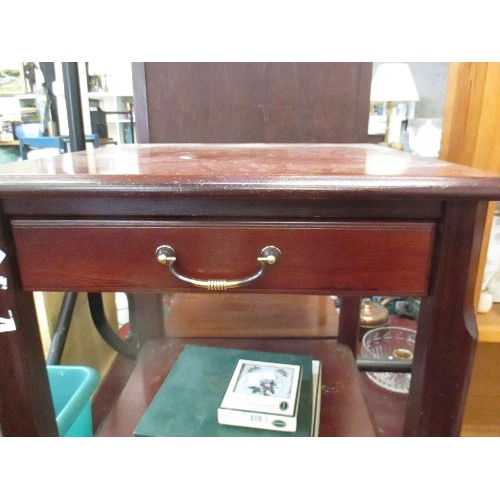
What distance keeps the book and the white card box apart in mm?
12

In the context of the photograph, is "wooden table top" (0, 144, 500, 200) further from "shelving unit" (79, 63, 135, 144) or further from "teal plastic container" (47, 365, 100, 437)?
"shelving unit" (79, 63, 135, 144)

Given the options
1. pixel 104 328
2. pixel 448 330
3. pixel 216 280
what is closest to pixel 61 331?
pixel 104 328

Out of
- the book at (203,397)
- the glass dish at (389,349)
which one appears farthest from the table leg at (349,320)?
the glass dish at (389,349)

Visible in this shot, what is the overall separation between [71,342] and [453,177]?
102cm

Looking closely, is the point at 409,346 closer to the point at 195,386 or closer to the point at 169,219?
the point at 195,386

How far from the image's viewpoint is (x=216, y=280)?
441mm

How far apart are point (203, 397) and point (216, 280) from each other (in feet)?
1.04

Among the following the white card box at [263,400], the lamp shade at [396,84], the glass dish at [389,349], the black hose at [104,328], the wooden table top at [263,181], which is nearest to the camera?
the wooden table top at [263,181]

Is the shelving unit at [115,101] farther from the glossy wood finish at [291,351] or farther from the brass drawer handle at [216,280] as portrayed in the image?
the brass drawer handle at [216,280]

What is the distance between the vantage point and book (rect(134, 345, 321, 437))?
60cm

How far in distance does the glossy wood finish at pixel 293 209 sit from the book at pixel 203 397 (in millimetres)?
163

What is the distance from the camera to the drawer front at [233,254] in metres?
0.43
